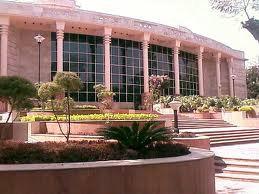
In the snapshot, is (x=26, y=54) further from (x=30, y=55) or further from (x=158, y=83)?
(x=158, y=83)

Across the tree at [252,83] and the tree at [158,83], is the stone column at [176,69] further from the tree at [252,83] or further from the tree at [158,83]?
the tree at [252,83]

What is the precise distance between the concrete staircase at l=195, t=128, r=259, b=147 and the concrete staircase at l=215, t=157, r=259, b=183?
19.9ft

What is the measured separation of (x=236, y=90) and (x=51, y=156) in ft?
210

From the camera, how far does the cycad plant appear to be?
370 inches

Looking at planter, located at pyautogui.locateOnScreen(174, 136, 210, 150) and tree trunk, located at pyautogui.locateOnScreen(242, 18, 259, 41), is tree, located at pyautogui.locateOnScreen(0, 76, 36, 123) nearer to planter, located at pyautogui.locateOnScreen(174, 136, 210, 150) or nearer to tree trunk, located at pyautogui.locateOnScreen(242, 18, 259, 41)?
planter, located at pyautogui.locateOnScreen(174, 136, 210, 150)

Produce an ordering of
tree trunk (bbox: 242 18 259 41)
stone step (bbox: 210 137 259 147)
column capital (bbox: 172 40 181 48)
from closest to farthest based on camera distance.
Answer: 1. tree trunk (bbox: 242 18 259 41)
2. stone step (bbox: 210 137 259 147)
3. column capital (bbox: 172 40 181 48)

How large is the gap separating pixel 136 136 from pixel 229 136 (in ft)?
50.0

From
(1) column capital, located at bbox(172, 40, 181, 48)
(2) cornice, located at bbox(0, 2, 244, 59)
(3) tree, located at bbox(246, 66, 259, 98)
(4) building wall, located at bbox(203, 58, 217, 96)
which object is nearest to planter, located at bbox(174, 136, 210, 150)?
(2) cornice, located at bbox(0, 2, 244, 59)

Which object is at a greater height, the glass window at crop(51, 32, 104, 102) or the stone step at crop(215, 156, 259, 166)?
the glass window at crop(51, 32, 104, 102)

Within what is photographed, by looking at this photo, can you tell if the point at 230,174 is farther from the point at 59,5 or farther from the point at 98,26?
the point at 59,5

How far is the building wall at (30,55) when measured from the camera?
44.7 meters

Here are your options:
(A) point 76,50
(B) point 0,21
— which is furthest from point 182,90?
(B) point 0,21

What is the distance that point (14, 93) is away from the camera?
15.4 metres

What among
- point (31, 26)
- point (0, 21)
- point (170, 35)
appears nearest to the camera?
point (0, 21)
